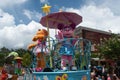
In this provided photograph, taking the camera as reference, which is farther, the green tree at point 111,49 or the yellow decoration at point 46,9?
the green tree at point 111,49

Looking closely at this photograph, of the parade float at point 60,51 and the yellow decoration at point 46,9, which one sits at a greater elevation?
the yellow decoration at point 46,9

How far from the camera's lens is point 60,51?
358 inches

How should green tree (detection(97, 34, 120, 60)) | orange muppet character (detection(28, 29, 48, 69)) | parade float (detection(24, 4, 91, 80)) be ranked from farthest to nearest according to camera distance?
green tree (detection(97, 34, 120, 60))
orange muppet character (detection(28, 29, 48, 69))
parade float (detection(24, 4, 91, 80))

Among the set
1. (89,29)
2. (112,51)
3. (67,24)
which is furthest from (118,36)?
(67,24)

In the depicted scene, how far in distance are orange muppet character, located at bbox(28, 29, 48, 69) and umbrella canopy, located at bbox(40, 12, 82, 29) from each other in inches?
14.2

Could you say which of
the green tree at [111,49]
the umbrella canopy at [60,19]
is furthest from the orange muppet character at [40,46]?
the green tree at [111,49]

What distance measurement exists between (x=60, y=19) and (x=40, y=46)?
1.10 meters

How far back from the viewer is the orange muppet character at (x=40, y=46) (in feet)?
31.6

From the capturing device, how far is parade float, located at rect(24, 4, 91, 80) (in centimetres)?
895

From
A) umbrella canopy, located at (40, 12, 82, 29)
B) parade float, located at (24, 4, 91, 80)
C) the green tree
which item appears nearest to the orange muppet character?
parade float, located at (24, 4, 91, 80)

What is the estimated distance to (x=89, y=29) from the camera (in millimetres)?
40656

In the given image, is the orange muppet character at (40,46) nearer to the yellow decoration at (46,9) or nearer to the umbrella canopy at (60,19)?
the umbrella canopy at (60,19)

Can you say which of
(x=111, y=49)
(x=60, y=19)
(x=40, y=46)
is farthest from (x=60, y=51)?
(x=111, y=49)

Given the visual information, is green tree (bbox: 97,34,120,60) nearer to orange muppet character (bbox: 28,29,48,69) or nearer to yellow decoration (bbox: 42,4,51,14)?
orange muppet character (bbox: 28,29,48,69)
